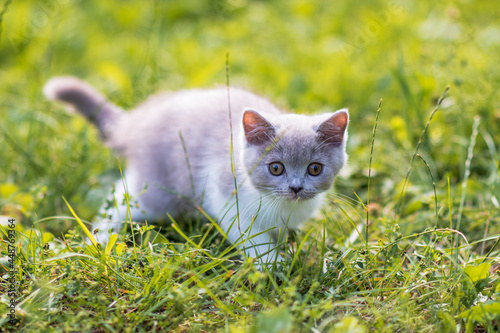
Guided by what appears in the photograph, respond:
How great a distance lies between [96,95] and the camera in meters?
3.51

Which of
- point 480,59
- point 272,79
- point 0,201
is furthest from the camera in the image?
point 272,79

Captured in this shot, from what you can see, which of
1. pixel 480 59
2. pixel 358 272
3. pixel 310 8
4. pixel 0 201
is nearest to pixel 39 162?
pixel 0 201

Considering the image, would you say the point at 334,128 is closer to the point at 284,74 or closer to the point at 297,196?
the point at 297,196

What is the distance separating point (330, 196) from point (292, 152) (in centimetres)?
63

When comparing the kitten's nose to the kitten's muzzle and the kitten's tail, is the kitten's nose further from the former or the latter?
the kitten's tail

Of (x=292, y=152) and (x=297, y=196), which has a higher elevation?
(x=292, y=152)

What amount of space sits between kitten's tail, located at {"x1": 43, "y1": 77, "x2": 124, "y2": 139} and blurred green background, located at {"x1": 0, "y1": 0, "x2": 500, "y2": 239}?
0.44 ft

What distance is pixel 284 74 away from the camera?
16.0ft

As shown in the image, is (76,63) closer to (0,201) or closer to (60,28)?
(60,28)

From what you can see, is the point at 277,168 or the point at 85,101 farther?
the point at 85,101

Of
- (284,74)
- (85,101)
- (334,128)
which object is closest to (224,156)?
(334,128)

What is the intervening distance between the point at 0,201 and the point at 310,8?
192 inches

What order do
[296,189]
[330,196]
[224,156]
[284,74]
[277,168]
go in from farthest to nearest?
[284,74]
[330,196]
[224,156]
[277,168]
[296,189]

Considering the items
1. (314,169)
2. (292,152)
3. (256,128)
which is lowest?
(314,169)
